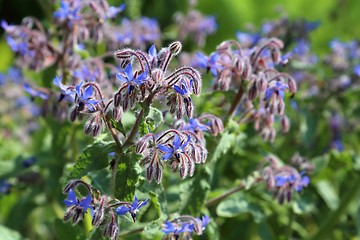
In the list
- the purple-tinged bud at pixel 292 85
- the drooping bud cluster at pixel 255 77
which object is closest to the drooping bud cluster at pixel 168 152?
the drooping bud cluster at pixel 255 77

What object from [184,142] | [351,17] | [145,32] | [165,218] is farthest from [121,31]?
[351,17]

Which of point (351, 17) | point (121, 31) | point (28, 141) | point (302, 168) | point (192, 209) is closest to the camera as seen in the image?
point (192, 209)

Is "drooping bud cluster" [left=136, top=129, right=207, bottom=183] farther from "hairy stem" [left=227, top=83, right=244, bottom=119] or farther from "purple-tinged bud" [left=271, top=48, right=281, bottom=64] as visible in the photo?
"purple-tinged bud" [left=271, top=48, right=281, bottom=64]

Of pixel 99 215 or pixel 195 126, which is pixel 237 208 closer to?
pixel 195 126

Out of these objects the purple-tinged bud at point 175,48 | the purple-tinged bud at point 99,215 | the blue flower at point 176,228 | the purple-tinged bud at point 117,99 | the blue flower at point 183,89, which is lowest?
the purple-tinged bud at point 99,215

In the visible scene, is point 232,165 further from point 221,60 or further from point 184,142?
point 184,142

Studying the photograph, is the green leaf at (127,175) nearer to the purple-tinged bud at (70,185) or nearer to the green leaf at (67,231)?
the purple-tinged bud at (70,185)
